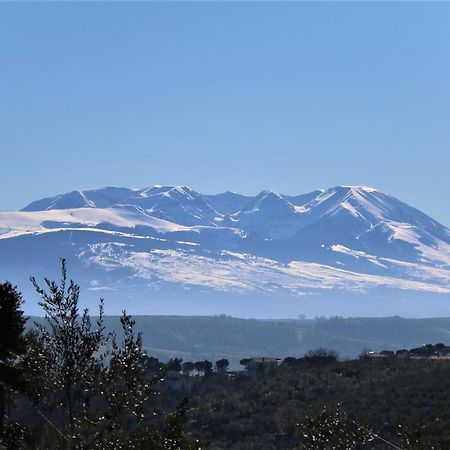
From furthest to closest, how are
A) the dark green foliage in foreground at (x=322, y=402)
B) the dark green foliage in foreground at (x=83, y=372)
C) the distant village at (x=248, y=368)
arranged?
the distant village at (x=248, y=368)
the dark green foliage in foreground at (x=322, y=402)
the dark green foliage in foreground at (x=83, y=372)

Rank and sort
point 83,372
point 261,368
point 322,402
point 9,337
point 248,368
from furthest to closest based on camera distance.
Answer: point 248,368, point 261,368, point 322,402, point 9,337, point 83,372

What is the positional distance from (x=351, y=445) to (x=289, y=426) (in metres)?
55.1

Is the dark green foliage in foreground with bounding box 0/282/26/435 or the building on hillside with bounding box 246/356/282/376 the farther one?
the building on hillside with bounding box 246/356/282/376

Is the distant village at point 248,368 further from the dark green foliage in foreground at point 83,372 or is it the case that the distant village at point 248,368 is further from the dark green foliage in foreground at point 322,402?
the dark green foliage in foreground at point 83,372

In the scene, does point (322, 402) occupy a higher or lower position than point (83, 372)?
lower

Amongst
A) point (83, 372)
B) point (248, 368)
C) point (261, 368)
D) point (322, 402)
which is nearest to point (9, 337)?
point (83, 372)

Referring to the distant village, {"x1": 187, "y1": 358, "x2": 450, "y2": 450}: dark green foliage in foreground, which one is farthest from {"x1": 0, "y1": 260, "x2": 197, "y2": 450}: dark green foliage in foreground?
the distant village

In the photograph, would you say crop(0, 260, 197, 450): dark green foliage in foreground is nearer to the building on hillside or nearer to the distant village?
the distant village

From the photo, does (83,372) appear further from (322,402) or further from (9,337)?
(322,402)

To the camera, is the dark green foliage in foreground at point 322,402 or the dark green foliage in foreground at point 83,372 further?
the dark green foliage in foreground at point 322,402

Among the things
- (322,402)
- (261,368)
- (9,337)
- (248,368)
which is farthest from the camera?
(248,368)

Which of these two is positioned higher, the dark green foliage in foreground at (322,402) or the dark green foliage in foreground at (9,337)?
the dark green foliage in foreground at (9,337)

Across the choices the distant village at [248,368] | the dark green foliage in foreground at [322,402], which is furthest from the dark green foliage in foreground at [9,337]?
the distant village at [248,368]

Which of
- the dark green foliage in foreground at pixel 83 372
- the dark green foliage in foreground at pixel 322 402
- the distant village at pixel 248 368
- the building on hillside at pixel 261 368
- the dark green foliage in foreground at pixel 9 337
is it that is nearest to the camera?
the dark green foliage in foreground at pixel 83 372
